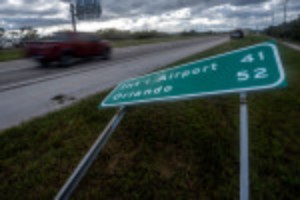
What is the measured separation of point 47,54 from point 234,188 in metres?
10.2

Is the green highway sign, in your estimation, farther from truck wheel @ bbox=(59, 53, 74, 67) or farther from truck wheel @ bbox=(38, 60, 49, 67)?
truck wheel @ bbox=(38, 60, 49, 67)

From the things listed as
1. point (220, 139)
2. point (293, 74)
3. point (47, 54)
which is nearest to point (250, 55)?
point (220, 139)

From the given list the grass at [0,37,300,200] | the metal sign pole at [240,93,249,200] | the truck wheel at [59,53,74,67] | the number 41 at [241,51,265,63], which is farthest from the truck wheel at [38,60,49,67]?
Answer: the metal sign pole at [240,93,249,200]

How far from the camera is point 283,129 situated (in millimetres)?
3459

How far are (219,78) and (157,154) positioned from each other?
1.66 metres

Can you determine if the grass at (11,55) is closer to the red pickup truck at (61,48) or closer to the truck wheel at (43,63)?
the truck wheel at (43,63)

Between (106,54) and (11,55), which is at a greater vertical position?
(11,55)

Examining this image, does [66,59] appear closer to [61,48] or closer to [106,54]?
[61,48]

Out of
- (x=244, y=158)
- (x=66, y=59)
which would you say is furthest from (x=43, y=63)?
(x=244, y=158)

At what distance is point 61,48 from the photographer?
33.8 ft

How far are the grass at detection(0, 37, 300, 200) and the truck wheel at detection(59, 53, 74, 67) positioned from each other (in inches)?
278

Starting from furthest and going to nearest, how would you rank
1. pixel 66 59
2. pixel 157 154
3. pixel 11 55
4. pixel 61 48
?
pixel 11 55 → pixel 66 59 → pixel 61 48 → pixel 157 154

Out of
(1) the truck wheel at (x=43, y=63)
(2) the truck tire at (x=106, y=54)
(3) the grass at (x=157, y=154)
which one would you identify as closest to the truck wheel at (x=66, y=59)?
(1) the truck wheel at (x=43, y=63)

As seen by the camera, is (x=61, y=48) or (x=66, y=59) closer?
(x=61, y=48)
